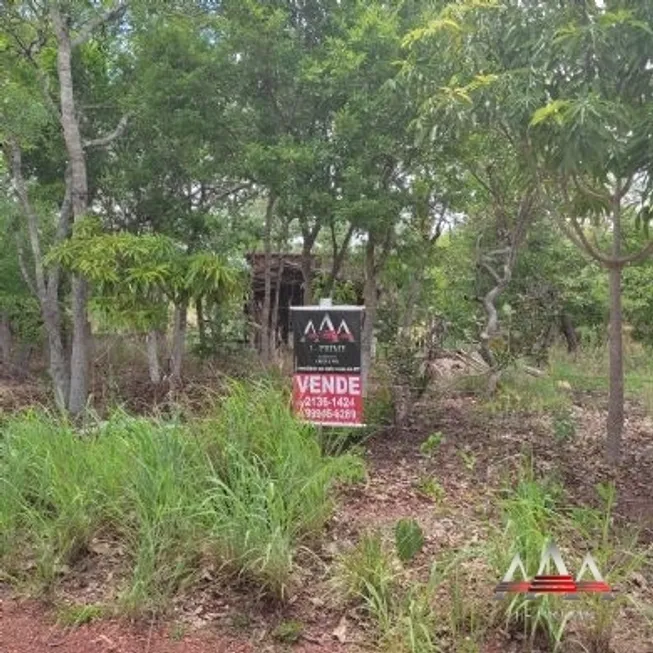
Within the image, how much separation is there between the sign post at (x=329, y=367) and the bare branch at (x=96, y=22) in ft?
14.5

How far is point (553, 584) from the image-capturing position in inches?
124

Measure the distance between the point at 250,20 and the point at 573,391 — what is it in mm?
6198

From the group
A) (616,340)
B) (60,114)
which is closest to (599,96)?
(616,340)

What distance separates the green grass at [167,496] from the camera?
3.66m

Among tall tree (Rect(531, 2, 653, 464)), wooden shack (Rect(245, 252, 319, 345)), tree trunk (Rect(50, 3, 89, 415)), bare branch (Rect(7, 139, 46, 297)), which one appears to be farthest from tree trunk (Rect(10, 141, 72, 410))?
tall tree (Rect(531, 2, 653, 464))

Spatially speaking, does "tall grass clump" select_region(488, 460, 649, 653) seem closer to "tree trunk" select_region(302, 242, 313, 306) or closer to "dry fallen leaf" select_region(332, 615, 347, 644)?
"dry fallen leaf" select_region(332, 615, 347, 644)

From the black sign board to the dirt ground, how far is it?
829mm

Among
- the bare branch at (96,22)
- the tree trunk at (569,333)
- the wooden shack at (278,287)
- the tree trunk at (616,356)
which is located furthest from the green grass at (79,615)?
the tree trunk at (569,333)

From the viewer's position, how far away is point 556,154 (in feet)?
14.9

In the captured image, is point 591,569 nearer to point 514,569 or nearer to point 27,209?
point 514,569

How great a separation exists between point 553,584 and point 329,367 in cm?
237

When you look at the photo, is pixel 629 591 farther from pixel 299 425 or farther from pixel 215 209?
pixel 215 209

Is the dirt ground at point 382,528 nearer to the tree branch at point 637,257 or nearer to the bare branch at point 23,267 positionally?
the tree branch at point 637,257

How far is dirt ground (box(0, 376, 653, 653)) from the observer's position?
11.0ft
